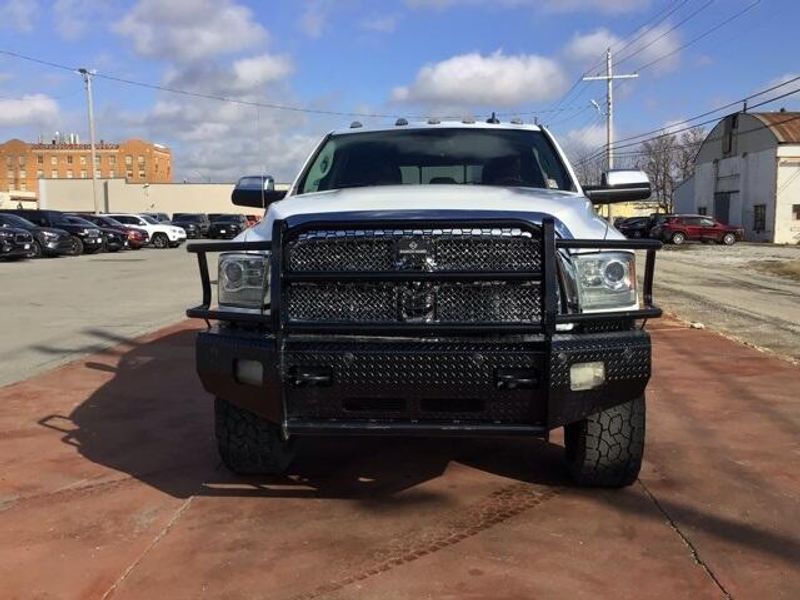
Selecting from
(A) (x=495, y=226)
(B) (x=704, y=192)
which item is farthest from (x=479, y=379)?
(B) (x=704, y=192)

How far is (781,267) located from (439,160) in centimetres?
2412

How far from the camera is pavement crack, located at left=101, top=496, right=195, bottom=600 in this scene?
3.33m

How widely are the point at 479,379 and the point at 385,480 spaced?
142 centimetres

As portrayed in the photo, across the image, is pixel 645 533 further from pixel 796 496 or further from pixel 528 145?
pixel 528 145

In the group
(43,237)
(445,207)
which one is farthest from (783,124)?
(445,207)

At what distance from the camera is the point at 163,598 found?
3.24 metres

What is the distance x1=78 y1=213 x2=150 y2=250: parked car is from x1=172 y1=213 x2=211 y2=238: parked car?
37.6 feet

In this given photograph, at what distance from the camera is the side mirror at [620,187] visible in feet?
17.7

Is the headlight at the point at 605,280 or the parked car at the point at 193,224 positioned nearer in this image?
the headlight at the point at 605,280

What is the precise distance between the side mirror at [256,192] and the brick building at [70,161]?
121404 mm

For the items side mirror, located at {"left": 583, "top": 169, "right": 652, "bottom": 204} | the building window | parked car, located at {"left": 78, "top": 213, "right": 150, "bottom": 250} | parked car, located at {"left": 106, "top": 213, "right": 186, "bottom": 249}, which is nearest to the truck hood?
side mirror, located at {"left": 583, "top": 169, "right": 652, "bottom": 204}

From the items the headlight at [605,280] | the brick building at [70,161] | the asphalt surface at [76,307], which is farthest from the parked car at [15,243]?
the brick building at [70,161]

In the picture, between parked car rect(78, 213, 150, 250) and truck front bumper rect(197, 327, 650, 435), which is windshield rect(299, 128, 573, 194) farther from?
parked car rect(78, 213, 150, 250)

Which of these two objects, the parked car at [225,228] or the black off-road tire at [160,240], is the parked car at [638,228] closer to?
the parked car at [225,228]
